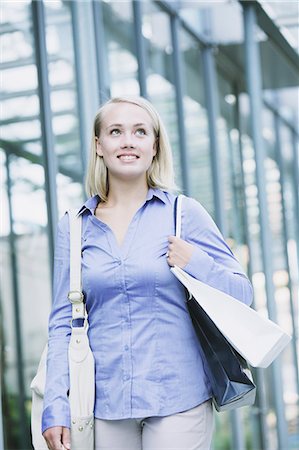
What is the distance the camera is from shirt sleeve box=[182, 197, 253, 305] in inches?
117

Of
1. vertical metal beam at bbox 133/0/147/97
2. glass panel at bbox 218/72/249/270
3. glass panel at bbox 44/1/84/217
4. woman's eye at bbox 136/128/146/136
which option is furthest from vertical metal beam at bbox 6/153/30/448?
glass panel at bbox 218/72/249/270

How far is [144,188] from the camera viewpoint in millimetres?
3113

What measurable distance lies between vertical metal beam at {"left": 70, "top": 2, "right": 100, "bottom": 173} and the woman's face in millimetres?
3016

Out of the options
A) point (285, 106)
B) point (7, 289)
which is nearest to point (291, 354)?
point (285, 106)

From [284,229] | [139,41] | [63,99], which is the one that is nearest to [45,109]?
[63,99]

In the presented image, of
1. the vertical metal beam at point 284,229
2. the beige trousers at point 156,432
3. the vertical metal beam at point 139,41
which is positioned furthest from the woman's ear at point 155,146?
the vertical metal beam at point 284,229

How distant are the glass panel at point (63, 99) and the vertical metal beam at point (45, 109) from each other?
122 mm

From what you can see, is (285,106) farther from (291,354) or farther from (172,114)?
(172,114)

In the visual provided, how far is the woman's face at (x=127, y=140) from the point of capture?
9.96 ft

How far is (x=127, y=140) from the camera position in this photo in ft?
9.95

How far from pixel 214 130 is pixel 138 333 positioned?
754cm

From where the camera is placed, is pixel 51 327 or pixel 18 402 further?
pixel 18 402

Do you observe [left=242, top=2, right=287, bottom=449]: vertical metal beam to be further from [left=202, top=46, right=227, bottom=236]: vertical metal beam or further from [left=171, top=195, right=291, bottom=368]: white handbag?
[left=171, top=195, right=291, bottom=368]: white handbag

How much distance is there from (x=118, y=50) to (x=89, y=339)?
5.15 metres
